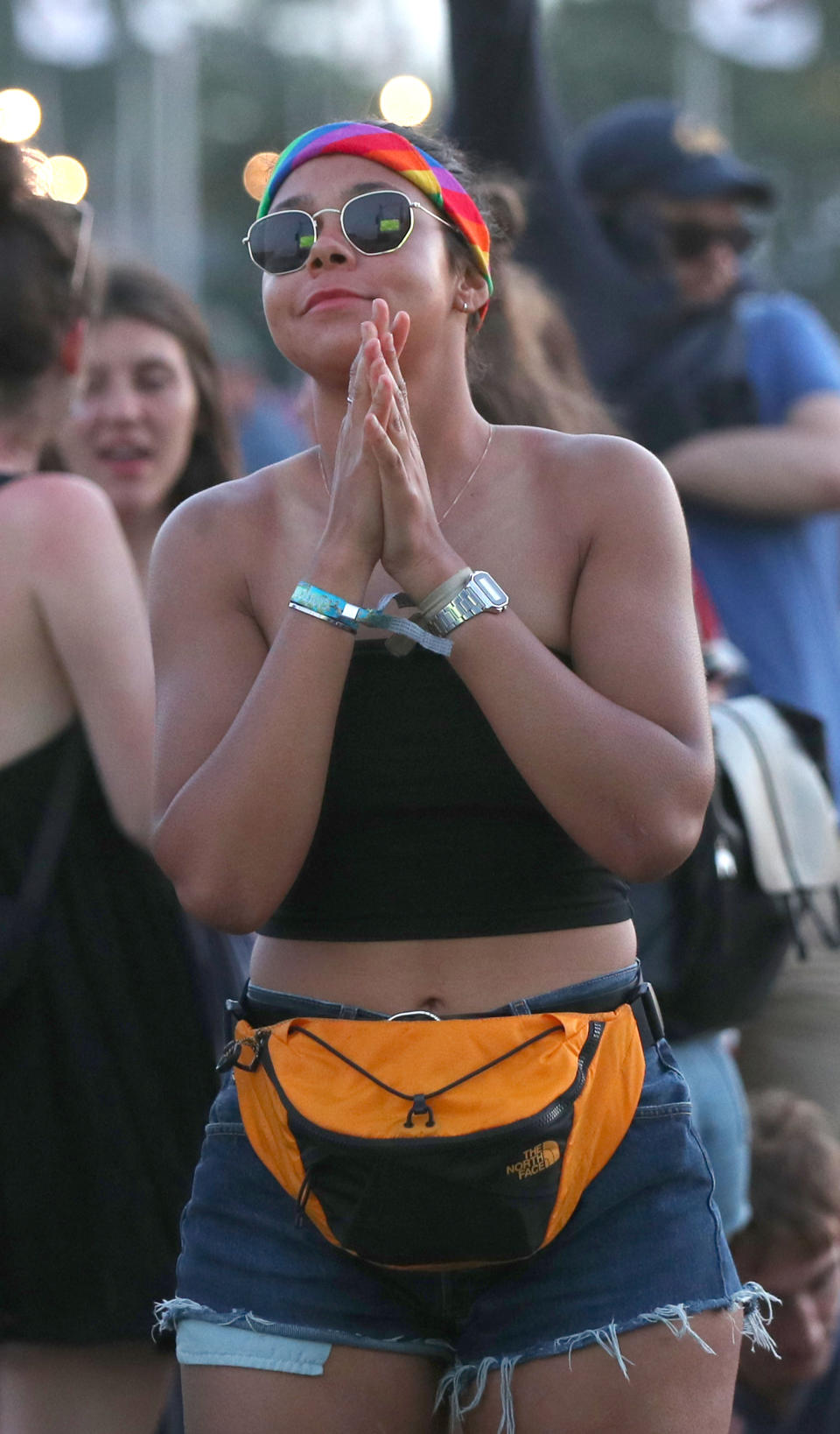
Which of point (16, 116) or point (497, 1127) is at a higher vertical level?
point (16, 116)

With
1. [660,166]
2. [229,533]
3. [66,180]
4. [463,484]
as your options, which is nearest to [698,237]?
[660,166]

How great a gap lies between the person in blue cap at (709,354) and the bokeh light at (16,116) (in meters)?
0.95

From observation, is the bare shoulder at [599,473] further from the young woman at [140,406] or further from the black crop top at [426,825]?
the young woman at [140,406]

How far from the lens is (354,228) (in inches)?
78.3

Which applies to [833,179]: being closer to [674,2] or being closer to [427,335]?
[674,2]

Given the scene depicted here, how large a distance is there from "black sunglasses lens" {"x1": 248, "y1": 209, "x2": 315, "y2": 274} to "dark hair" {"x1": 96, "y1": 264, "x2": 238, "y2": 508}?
187 cm

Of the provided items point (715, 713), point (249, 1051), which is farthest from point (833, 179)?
point (249, 1051)

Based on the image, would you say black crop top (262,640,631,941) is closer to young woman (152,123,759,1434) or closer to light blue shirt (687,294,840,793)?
young woman (152,123,759,1434)

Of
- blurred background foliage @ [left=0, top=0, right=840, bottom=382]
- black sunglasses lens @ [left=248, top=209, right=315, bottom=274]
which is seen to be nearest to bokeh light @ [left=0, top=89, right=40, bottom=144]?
black sunglasses lens @ [left=248, top=209, right=315, bottom=274]

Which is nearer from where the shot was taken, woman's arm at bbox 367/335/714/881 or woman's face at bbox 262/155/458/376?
woman's arm at bbox 367/335/714/881

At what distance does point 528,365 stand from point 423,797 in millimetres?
1516

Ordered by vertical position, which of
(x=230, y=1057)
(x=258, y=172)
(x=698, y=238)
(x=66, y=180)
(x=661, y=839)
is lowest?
(x=230, y=1057)

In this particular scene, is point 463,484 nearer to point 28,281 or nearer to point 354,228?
point 354,228

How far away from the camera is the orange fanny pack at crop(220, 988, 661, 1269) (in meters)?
1.81
